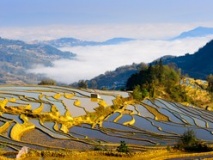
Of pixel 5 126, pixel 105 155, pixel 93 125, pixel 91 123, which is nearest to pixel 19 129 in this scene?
pixel 5 126

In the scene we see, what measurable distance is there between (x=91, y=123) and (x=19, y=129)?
8872mm

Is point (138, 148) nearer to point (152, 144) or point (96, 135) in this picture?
point (152, 144)

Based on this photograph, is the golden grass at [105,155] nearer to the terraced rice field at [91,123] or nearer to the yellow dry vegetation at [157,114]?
the terraced rice field at [91,123]

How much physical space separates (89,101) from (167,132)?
63.2ft

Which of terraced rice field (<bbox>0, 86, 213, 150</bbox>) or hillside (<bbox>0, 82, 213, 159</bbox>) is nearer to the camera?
hillside (<bbox>0, 82, 213, 159</bbox>)

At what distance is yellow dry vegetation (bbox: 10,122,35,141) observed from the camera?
31.8m

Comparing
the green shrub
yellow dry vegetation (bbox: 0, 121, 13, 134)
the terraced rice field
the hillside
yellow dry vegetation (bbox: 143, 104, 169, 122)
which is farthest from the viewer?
yellow dry vegetation (bbox: 143, 104, 169, 122)

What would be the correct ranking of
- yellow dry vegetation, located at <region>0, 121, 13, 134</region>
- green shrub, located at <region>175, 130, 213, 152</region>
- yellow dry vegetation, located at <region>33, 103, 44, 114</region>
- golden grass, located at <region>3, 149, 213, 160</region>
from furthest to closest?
yellow dry vegetation, located at <region>33, 103, 44, 114</region> → yellow dry vegetation, located at <region>0, 121, 13, 134</region> → green shrub, located at <region>175, 130, 213, 152</region> → golden grass, located at <region>3, 149, 213, 160</region>

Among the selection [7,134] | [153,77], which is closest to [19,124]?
[7,134]

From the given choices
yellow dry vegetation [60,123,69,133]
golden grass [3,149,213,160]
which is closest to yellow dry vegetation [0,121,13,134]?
yellow dry vegetation [60,123,69,133]

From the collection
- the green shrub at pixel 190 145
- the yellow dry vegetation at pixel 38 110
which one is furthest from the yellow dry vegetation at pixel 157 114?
the green shrub at pixel 190 145

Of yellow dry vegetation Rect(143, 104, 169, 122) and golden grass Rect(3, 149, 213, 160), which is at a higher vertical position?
yellow dry vegetation Rect(143, 104, 169, 122)

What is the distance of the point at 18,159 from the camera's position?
20.8m

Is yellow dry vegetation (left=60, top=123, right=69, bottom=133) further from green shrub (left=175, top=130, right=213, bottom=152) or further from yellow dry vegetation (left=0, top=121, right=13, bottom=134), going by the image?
green shrub (left=175, top=130, right=213, bottom=152)
